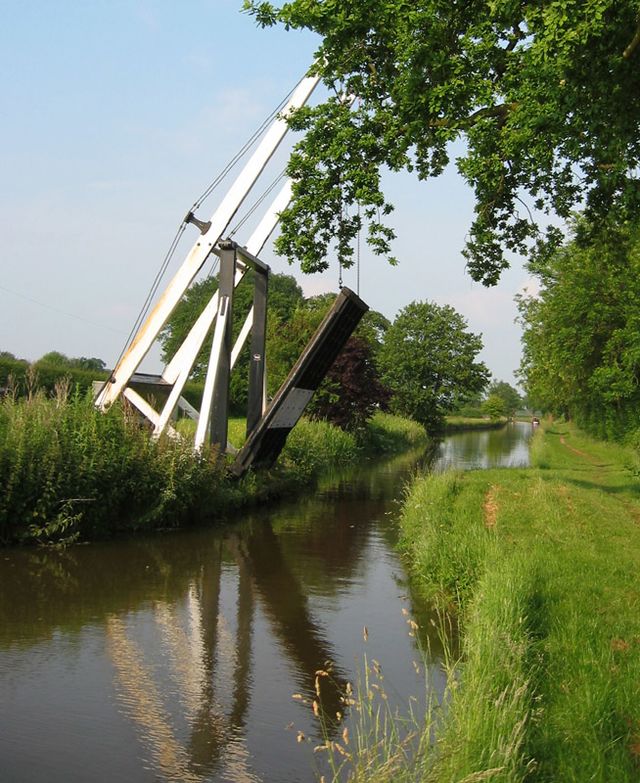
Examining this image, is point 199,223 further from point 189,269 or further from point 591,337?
point 591,337

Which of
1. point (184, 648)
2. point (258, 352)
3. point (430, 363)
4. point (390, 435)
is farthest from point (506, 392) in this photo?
point (184, 648)

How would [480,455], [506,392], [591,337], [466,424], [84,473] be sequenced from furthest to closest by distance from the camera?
[506,392]
[466,424]
[480,455]
[591,337]
[84,473]

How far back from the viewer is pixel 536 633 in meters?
7.14

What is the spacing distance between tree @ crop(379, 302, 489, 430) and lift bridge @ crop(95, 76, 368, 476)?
48.0m

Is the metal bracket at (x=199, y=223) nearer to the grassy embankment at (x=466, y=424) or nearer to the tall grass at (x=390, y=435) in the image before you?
the tall grass at (x=390, y=435)

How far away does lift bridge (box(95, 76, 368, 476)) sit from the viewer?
17.1m

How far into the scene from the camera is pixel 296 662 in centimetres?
812

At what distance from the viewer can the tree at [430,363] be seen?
68.6 meters

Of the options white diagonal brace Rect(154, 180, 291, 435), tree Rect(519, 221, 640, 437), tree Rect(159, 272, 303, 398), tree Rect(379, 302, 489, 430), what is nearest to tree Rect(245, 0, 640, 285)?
white diagonal brace Rect(154, 180, 291, 435)

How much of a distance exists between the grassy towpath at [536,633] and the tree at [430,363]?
52.9m

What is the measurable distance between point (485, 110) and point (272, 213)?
924 cm

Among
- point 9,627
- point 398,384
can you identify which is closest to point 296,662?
point 9,627

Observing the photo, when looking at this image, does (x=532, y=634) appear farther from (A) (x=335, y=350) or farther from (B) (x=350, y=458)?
(B) (x=350, y=458)

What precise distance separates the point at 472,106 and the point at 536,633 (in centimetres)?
624
